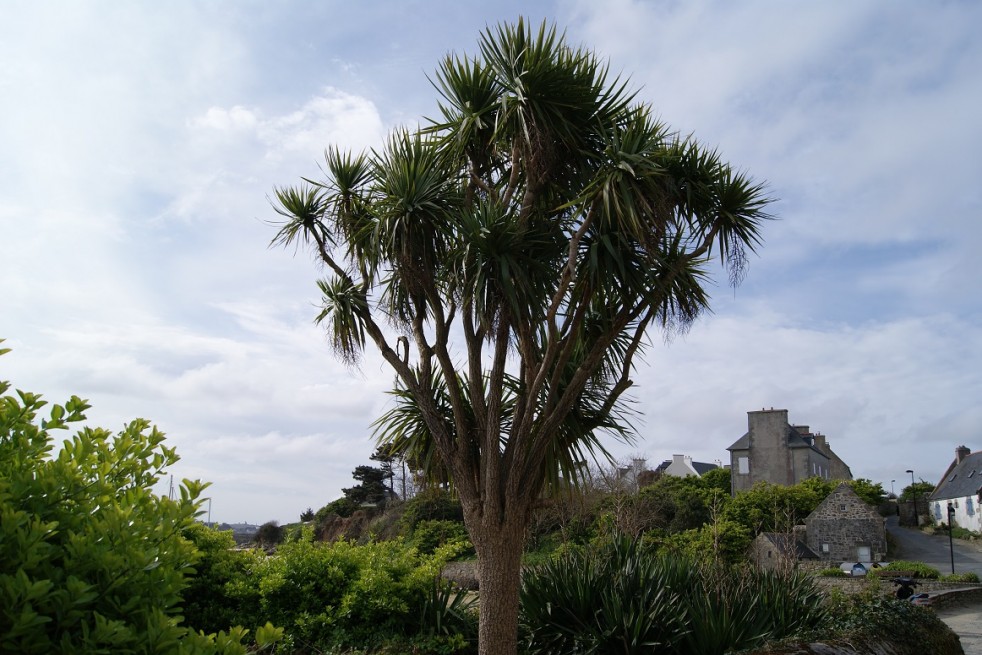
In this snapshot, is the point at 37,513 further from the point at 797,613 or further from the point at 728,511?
the point at 728,511

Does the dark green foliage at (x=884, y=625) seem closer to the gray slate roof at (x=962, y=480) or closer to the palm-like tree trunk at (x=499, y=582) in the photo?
the palm-like tree trunk at (x=499, y=582)

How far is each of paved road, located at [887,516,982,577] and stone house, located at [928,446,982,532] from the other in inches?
88.1

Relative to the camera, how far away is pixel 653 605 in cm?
742

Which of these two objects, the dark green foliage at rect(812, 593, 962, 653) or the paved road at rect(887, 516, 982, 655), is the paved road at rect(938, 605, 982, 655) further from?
the dark green foliage at rect(812, 593, 962, 653)

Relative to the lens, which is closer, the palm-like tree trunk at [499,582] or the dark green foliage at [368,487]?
the palm-like tree trunk at [499,582]

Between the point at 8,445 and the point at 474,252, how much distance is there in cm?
551

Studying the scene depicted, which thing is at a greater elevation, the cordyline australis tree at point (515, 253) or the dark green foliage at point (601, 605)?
the cordyline australis tree at point (515, 253)

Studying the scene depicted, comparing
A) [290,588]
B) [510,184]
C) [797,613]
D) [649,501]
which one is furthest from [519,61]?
[649,501]

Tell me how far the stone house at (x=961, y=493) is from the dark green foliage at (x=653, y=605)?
37.4m

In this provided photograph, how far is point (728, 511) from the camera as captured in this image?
2739 centimetres

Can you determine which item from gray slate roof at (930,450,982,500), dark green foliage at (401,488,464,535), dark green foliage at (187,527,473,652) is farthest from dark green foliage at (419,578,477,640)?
gray slate roof at (930,450,982,500)

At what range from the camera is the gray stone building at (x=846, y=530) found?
29.1 meters

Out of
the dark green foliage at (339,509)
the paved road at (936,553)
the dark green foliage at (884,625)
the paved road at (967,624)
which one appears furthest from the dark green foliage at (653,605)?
the dark green foliage at (339,509)

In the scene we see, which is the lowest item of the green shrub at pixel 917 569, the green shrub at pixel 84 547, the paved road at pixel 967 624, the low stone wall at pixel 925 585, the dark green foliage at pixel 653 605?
the paved road at pixel 967 624
